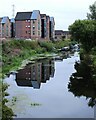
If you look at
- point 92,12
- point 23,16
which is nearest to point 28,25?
point 23,16

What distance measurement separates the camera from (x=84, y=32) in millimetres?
34250

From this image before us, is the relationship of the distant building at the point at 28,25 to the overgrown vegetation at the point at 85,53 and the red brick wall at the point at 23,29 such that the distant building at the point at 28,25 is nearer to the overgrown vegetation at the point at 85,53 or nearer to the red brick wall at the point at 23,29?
the red brick wall at the point at 23,29

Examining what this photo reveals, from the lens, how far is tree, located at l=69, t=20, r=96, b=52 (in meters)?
34.3

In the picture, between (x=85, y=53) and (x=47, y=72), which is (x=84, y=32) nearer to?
(x=85, y=53)

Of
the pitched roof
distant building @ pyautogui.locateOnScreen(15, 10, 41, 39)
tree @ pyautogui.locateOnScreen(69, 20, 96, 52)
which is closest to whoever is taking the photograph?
tree @ pyautogui.locateOnScreen(69, 20, 96, 52)

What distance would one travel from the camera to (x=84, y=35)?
34625 mm

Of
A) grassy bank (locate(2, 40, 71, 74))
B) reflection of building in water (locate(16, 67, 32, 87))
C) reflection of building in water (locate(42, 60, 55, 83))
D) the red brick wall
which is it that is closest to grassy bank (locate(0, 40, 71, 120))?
grassy bank (locate(2, 40, 71, 74))

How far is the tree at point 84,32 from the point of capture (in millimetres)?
34344

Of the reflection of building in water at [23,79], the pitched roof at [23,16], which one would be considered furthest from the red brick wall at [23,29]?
the reflection of building in water at [23,79]

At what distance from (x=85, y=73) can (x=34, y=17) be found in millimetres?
47273

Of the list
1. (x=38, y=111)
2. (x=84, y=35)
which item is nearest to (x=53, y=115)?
(x=38, y=111)

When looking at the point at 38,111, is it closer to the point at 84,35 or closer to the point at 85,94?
the point at 85,94

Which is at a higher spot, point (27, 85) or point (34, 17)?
point (34, 17)

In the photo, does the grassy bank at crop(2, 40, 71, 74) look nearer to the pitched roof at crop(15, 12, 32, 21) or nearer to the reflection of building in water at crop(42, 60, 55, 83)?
the reflection of building in water at crop(42, 60, 55, 83)
